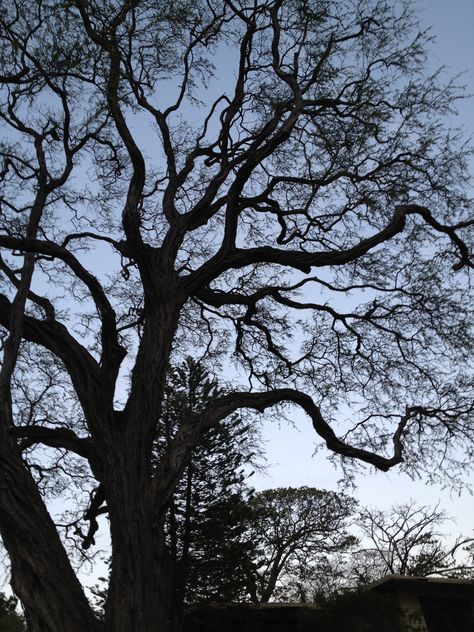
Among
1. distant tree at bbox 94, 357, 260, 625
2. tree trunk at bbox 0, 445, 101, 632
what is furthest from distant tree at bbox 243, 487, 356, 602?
tree trunk at bbox 0, 445, 101, 632

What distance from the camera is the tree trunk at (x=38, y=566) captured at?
364 centimetres

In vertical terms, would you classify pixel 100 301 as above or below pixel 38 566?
above

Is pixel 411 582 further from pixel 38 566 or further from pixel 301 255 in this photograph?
pixel 38 566

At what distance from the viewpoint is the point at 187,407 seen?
48.5ft

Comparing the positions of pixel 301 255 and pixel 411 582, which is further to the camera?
pixel 411 582

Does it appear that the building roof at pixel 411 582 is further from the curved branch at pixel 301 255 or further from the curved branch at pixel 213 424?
the curved branch at pixel 301 255

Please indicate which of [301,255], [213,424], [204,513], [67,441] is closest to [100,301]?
[67,441]

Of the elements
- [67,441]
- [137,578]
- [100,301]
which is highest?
[100,301]

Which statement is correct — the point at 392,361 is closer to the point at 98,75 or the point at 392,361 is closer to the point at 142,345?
the point at 142,345

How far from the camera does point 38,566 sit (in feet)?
12.2

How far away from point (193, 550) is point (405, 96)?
38.2 ft

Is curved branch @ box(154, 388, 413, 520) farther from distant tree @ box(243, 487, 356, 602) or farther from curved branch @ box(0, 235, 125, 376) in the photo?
distant tree @ box(243, 487, 356, 602)

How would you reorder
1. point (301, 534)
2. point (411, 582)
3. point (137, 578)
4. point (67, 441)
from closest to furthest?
point (137, 578) → point (67, 441) → point (411, 582) → point (301, 534)

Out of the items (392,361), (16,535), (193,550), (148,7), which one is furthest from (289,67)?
(193,550)
